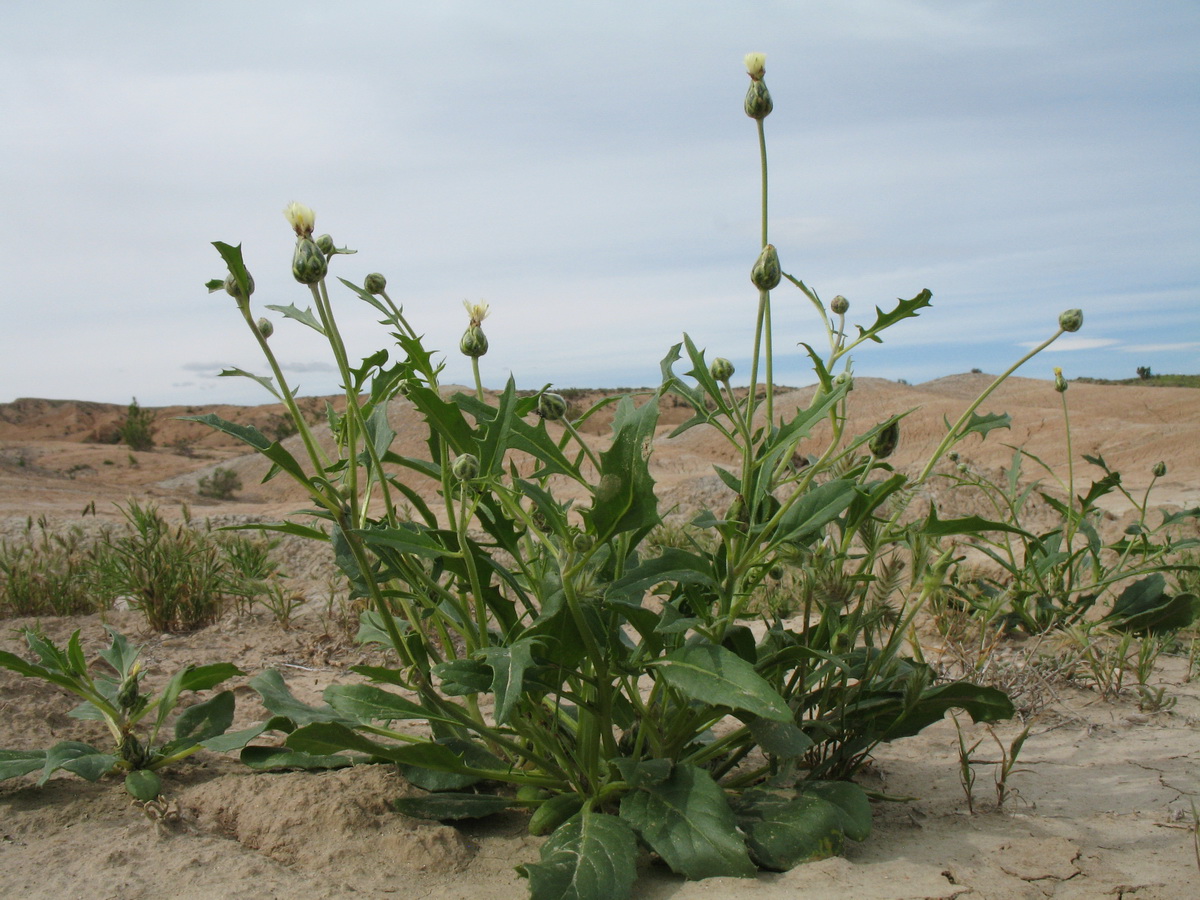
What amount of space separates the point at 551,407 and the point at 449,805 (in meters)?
0.88

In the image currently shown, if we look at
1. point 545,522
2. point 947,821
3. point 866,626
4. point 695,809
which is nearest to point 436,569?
point 545,522

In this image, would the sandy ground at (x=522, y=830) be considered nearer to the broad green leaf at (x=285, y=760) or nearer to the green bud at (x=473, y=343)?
the broad green leaf at (x=285, y=760)

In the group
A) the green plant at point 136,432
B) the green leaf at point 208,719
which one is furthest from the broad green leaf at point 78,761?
the green plant at point 136,432

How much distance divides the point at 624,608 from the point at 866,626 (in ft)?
2.00

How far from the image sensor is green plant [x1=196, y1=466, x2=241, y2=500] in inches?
504

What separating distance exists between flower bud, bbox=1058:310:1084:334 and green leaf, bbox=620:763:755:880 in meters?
1.18

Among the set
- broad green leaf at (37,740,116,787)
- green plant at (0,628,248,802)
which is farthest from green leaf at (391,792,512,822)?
broad green leaf at (37,740,116,787)

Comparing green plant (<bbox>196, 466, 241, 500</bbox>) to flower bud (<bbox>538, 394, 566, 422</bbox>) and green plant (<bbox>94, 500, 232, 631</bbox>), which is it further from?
flower bud (<bbox>538, 394, 566, 422</bbox>)

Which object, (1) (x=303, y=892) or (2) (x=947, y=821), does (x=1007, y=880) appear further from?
(1) (x=303, y=892)

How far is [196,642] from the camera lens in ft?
11.0

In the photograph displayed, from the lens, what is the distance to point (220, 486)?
12.9m

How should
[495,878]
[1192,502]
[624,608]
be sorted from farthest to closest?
[1192,502], [495,878], [624,608]

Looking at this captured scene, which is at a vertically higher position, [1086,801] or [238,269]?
[238,269]

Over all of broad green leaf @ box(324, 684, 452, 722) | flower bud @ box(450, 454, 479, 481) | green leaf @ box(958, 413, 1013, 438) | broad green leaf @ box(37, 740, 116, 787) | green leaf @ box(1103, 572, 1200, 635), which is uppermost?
green leaf @ box(958, 413, 1013, 438)
